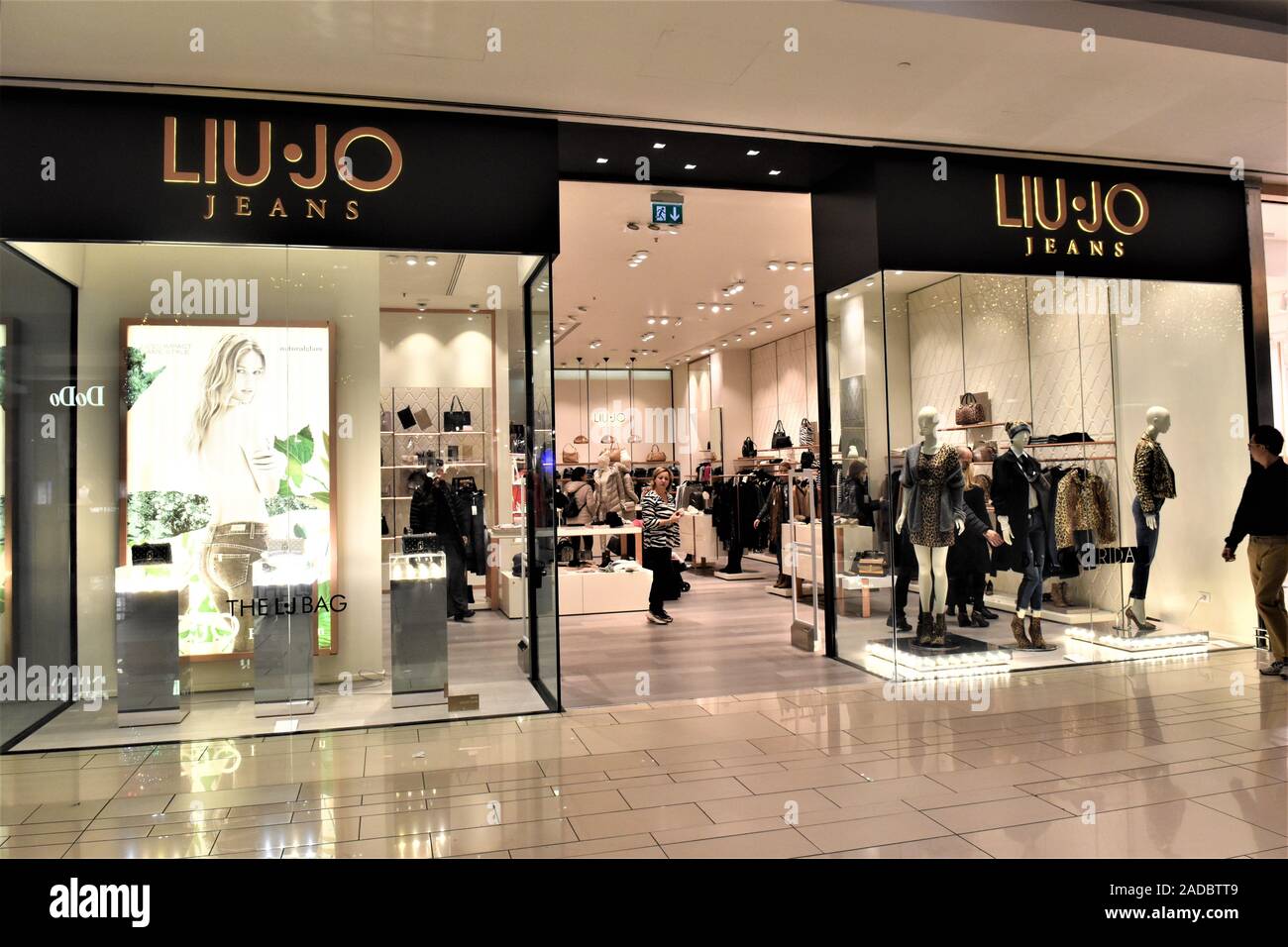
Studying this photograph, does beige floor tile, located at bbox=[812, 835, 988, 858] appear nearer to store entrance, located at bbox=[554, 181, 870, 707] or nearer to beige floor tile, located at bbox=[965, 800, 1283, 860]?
beige floor tile, located at bbox=[965, 800, 1283, 860]

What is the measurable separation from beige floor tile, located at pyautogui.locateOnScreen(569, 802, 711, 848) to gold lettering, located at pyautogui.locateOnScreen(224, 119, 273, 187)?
3.83 meters

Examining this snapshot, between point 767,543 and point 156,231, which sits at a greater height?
point 156,231

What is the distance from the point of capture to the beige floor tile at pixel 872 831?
3.26 meters

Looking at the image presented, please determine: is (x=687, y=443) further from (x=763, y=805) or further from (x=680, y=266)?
(x=763, y=805)

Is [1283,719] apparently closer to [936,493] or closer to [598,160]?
[936,493]

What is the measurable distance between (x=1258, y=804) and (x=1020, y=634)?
323 cm

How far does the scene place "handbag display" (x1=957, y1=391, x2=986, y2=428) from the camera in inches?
305

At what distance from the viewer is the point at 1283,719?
16.0 feet

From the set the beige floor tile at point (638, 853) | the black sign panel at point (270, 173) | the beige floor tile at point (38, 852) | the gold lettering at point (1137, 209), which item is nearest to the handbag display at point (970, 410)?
the gold lettering at point (1137, 209)

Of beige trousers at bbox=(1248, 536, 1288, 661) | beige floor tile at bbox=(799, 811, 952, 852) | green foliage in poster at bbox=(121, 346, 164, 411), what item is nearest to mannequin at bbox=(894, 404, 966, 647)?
beige trousers at bbox=(1248, 536, 1288, 661)

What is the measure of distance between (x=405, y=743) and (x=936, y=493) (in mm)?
3868

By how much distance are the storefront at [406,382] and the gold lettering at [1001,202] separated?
28mm
